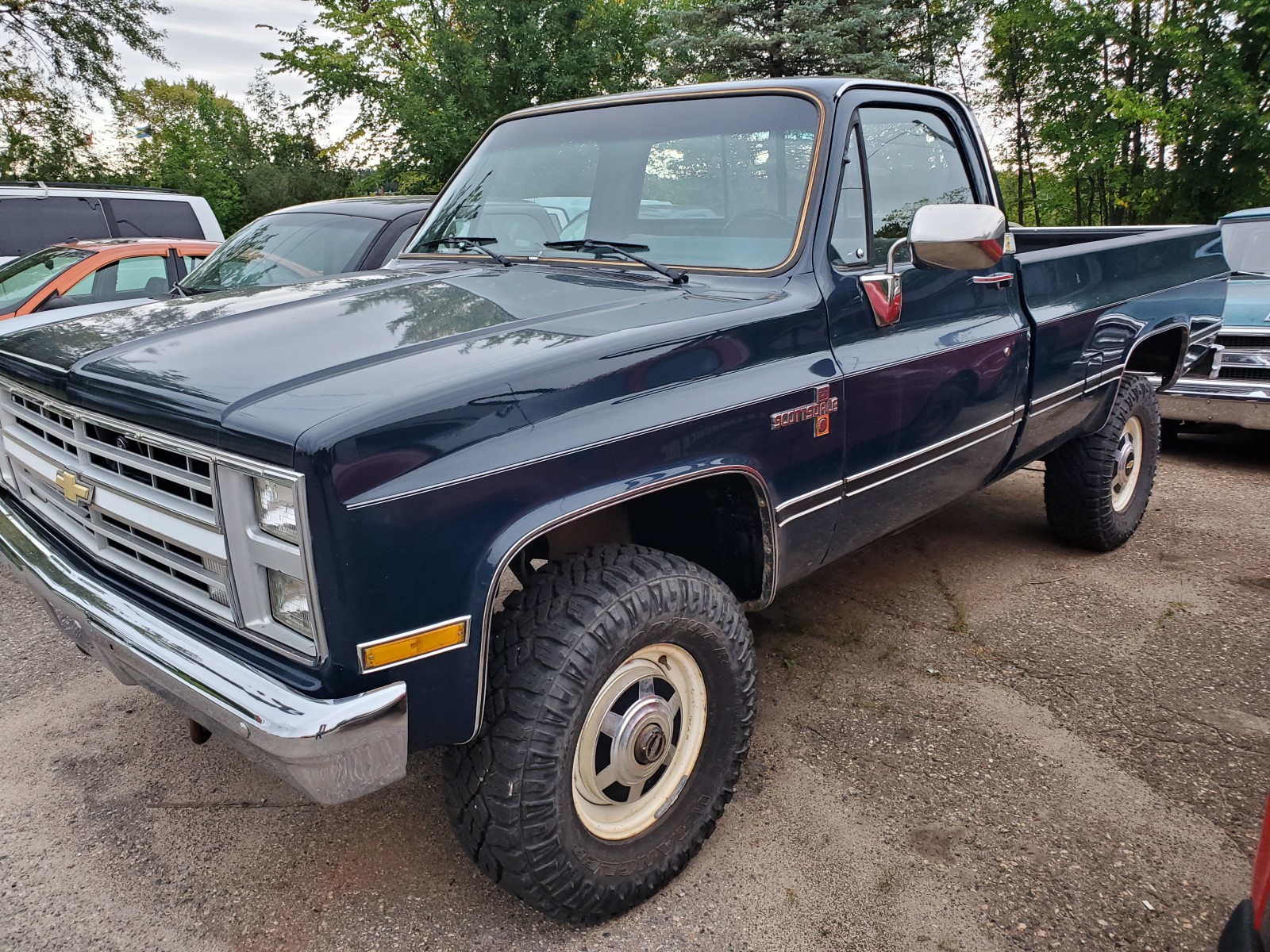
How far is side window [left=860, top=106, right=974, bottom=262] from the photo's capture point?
3004 mm

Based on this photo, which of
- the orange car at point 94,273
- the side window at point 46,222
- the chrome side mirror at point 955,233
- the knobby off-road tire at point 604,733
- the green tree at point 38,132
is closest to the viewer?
the knobby off-road tire at point 604,733

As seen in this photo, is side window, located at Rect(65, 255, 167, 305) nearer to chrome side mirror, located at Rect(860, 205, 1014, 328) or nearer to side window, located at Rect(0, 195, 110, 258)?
side window, located at Rect(0, 195, 110, 258)

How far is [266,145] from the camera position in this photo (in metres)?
19.1

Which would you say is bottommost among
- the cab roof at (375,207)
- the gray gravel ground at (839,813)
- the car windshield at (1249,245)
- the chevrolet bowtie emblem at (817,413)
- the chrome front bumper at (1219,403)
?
the gray gravel ground at (839,813)

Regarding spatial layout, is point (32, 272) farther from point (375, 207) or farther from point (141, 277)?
point (375, 207)

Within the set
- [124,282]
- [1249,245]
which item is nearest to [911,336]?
[1249,245]

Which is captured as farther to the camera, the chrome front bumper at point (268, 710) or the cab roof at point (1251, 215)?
the cab roof at point (1251, 215)

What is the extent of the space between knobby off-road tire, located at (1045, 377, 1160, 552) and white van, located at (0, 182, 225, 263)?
874 cm

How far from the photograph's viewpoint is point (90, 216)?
9508 mm

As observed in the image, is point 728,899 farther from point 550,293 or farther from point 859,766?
point 550,293

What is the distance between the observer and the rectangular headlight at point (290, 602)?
1.80m

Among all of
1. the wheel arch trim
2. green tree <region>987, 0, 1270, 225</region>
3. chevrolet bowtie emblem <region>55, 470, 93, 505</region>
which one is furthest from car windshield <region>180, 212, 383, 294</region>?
green tree <region>987, 0, 1270, 225</region>

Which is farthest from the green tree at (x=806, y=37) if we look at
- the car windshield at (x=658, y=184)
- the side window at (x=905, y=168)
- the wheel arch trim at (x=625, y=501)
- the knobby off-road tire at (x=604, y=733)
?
the knobby off-road tire at (x=604, y=733)

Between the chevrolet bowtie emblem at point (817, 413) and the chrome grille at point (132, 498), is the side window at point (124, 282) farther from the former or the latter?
the chevrolet bowtie emblem at point (817, 413)
